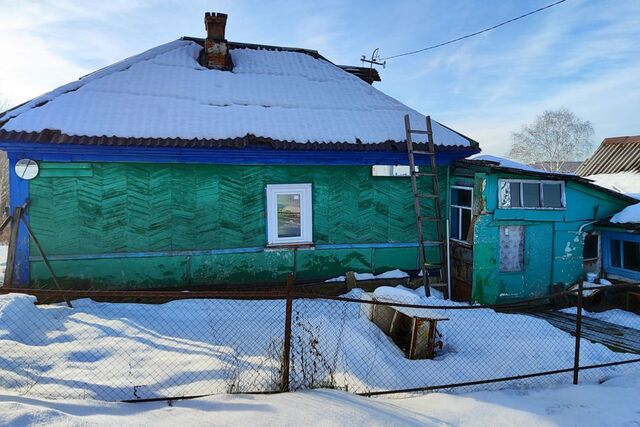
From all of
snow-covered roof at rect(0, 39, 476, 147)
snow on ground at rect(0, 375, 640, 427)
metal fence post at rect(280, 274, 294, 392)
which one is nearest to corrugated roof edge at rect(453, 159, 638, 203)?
snow-covered roof at rect(0, 39, 476, 147)

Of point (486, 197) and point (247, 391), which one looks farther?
point (486, 197)

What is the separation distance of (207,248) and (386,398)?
5.16m

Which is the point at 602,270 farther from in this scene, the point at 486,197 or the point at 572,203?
the point at 486,197

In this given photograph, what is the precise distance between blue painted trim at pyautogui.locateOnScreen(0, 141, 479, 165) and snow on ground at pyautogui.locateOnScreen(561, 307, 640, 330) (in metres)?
4.32

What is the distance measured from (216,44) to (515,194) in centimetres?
801

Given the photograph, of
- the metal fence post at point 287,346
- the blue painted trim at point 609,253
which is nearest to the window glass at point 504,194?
the blue painted trim at point 609,253

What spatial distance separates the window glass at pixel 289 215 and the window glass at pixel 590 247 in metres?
6.82

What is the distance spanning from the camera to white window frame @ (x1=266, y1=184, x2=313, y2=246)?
866 centimetres

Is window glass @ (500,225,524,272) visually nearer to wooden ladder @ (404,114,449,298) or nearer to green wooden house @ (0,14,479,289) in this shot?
wooden ladder @ (404,114,449,298)

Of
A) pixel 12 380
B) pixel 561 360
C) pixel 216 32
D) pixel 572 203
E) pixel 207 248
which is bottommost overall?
pixel 561 360

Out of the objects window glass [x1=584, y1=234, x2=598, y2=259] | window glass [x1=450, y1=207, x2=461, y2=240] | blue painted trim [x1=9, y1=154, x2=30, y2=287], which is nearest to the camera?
blue painted trim [x1=9, y1=154, x2=30, y2=287]

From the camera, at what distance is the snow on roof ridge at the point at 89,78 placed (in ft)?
25.7

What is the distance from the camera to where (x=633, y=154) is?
14.4 m

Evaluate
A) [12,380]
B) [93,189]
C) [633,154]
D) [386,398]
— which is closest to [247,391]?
[386,398]
